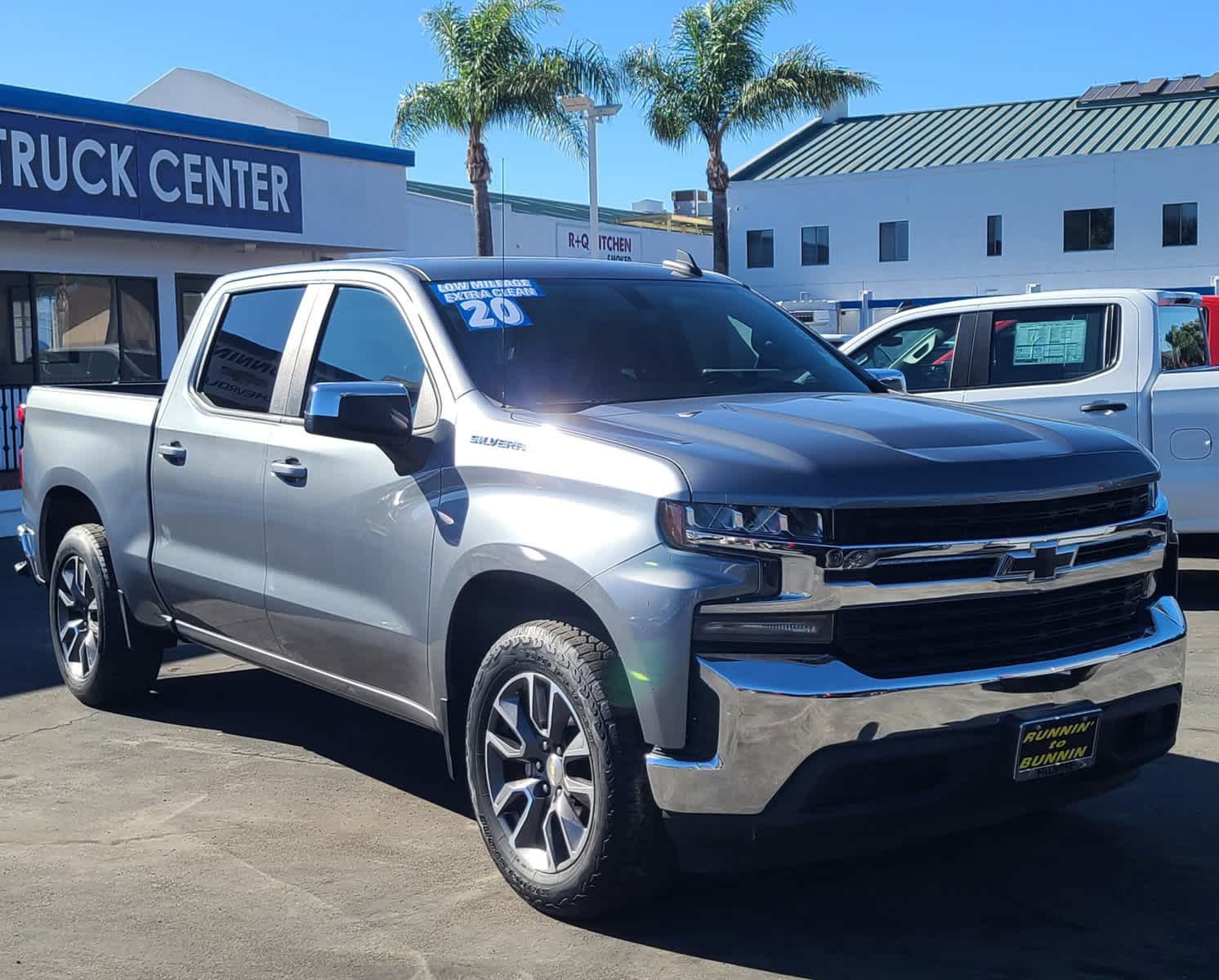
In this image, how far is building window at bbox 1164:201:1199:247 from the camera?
40.4 m

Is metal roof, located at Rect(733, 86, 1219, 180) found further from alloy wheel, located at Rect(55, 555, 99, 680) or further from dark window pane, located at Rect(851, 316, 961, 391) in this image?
alloy wheel, located at Rect(55, 555, 99, 680)

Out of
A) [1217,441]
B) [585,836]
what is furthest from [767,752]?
[1217,441]

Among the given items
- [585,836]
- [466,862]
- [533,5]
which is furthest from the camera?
[533,5]

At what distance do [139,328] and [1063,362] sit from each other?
14.4 m

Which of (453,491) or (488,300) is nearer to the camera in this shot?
(453,491)

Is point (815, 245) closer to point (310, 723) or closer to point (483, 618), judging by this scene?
point (310, 723)

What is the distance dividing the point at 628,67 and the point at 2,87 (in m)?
21.4

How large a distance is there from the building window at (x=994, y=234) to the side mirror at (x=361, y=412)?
41.1 metres

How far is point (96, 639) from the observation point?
6520 millimetres

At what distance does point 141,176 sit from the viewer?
1839 cm

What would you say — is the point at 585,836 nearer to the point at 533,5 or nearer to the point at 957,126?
the point at 533,5

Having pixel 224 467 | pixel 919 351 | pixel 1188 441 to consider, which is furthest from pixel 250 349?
pixel 1188 441

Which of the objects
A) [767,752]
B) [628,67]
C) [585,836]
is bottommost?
[585,836]

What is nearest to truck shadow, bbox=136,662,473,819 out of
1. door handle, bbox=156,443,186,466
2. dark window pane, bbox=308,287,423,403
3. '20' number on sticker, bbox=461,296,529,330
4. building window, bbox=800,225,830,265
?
door handle, bbox=156,443,186,466
